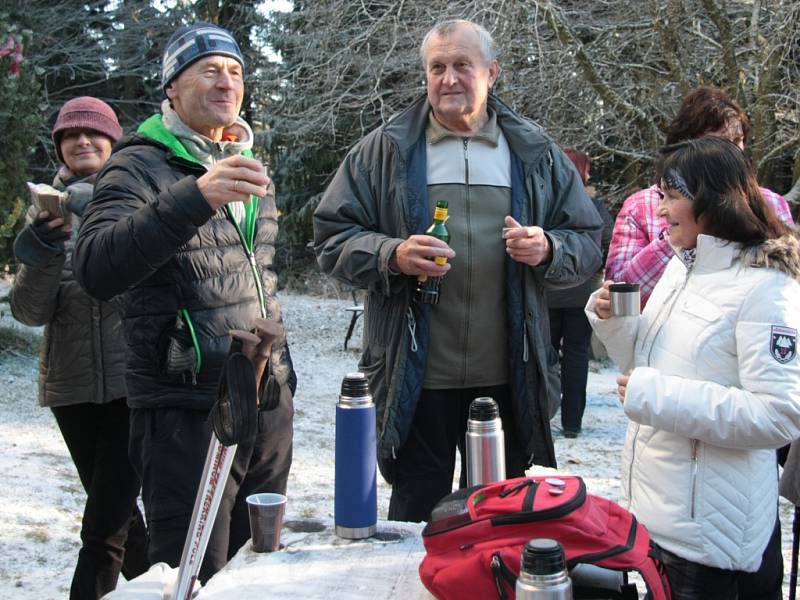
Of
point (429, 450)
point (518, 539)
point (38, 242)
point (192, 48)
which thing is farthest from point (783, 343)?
point (38, 242)

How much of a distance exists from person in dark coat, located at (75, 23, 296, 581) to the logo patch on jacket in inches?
56.6

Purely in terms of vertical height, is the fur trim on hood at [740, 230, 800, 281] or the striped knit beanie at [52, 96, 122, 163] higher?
the striped knit beanie at [52, 96, 122, 163]

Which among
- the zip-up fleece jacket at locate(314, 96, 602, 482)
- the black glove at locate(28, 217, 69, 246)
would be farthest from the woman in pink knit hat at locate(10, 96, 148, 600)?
the zip-up fleece jacket at locate(314, 96, 602, 482)

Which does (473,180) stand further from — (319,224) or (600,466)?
(600,466)

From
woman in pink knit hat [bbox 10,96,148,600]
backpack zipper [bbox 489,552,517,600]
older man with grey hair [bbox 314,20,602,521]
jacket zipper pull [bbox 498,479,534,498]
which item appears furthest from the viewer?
woman in pink knit hat [bbox 10,96,148,600]

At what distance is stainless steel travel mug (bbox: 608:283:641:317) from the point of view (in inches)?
107

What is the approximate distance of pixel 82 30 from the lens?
1705 centimetres

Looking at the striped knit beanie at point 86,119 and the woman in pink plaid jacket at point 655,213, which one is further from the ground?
the striped knit beanie at point 86,119

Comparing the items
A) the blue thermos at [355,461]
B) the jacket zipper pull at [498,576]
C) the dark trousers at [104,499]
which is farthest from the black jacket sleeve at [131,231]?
the jacket zipper pull at [498,576]

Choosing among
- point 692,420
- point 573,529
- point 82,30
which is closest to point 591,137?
point 692,420

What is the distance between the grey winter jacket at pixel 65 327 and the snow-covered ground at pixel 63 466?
0.93 metres

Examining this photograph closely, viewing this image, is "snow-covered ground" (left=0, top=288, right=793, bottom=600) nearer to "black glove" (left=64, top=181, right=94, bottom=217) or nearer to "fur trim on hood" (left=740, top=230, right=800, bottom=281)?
"black glove" (left=64, top=181, right=94, bottom=217)

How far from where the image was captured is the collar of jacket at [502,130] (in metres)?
3.34

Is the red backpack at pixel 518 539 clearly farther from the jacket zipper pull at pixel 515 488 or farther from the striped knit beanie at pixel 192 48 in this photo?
the striped knit beanie at pixel 192 48
